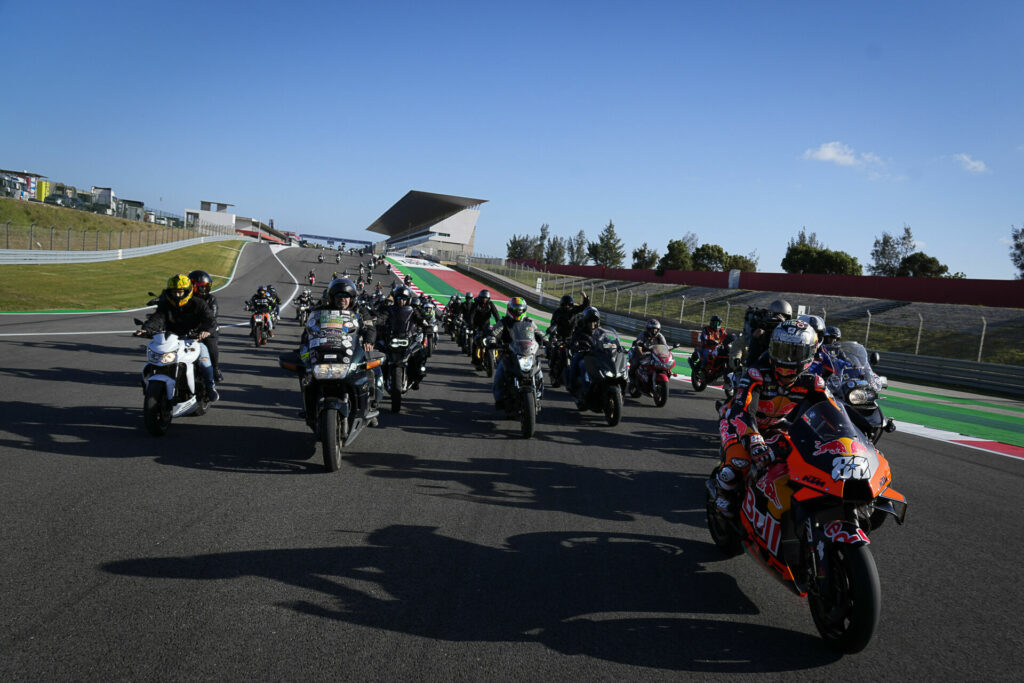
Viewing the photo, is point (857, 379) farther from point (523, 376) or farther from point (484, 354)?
point (484, 354)

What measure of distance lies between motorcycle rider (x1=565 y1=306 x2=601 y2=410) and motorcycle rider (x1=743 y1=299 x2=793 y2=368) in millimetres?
2653

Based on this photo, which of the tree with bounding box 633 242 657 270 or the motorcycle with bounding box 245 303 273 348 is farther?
the tree with bounding box 633 242 657 270

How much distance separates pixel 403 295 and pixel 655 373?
4.92 metres

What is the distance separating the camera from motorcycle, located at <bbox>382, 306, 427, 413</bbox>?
1011 cm

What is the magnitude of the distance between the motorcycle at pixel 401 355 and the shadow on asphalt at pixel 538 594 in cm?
529

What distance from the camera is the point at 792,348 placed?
456 cm

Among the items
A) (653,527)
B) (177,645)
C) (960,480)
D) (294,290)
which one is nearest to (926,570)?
(653,527)

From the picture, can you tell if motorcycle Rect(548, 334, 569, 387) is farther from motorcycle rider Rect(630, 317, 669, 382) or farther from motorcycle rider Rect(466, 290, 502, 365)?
motorcycle rider Rect(466, 290, 502, 365)

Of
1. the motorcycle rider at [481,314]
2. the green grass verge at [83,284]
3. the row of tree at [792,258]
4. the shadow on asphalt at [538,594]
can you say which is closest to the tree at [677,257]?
the row of tree at [792,258]

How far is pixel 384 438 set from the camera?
812 cm

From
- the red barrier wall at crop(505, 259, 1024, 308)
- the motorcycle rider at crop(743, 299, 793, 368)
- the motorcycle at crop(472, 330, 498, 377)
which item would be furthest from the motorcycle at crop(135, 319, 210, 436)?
the red barrier wall at crop(505, 259, 1024, 308)

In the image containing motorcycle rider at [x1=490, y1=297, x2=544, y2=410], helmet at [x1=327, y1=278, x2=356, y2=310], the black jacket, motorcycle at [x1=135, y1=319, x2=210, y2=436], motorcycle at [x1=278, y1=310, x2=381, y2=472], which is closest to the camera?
motorcycle at [x1=278, y1=310, x2=381, y2=472]

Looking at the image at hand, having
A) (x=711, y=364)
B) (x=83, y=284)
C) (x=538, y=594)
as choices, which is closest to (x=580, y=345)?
(x=711, y=364)

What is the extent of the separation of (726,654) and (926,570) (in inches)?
91.8
